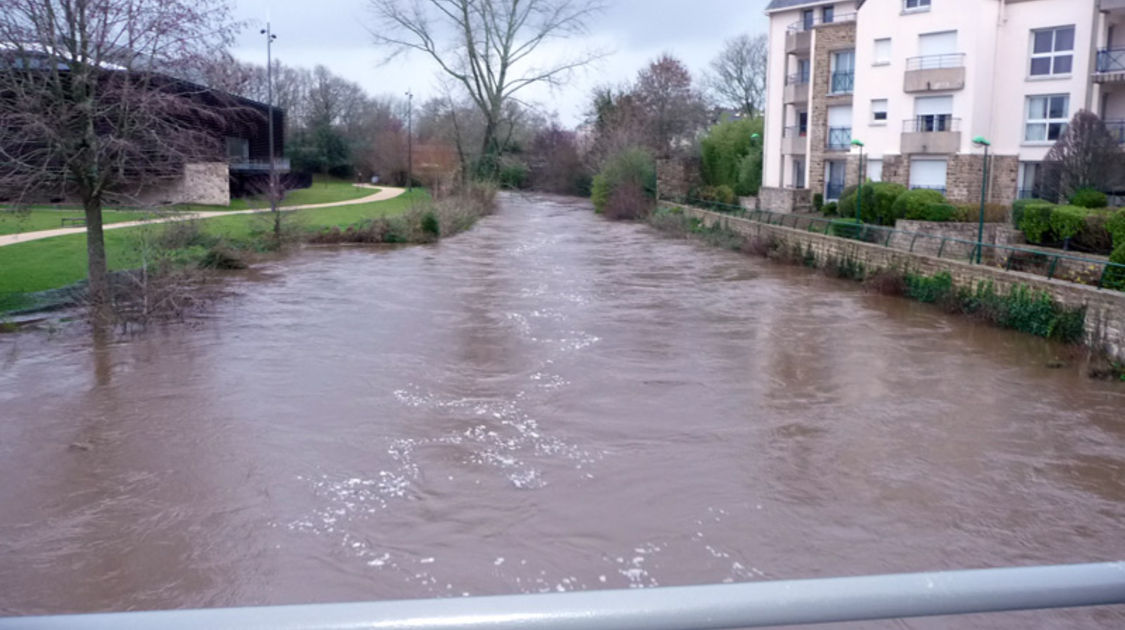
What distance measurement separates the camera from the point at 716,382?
1404 centimetres

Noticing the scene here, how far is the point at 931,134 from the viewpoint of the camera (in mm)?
34562

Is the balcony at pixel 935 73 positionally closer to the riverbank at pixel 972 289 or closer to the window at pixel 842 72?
the window at pixel 842 72

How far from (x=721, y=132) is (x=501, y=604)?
51344 mm

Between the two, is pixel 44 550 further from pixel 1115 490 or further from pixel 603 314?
pixel 603 314

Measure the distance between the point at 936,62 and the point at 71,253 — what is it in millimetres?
28649

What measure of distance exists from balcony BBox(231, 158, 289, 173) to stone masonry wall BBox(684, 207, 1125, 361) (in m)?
25.3

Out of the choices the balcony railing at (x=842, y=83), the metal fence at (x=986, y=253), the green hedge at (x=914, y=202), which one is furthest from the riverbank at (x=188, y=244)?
the balcony railing at (x=842, y=83)

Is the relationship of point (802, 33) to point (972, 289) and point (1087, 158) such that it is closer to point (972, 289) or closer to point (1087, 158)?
→ point (1087, 158)

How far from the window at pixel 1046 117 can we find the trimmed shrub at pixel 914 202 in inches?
239

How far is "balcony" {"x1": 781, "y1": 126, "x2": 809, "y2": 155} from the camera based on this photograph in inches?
1676

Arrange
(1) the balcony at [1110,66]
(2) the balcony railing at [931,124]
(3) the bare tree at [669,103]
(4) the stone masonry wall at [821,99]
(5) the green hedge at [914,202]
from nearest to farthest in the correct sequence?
(5) the green hedge at [914,202], (1) the balcony at [1110,66], (2) the balcony railing at [931,124], (4) the stone masonry wall at [821,99], (3) the bare tree at [669,103]

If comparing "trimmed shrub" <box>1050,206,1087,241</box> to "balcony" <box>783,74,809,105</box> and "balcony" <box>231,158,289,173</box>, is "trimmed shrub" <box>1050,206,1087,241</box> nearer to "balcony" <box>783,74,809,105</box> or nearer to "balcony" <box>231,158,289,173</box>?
"balcony" <box>783,74,809,105</box>

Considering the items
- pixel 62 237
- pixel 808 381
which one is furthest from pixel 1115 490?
pixel 62 237

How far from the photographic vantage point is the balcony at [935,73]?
33906 millimetres
